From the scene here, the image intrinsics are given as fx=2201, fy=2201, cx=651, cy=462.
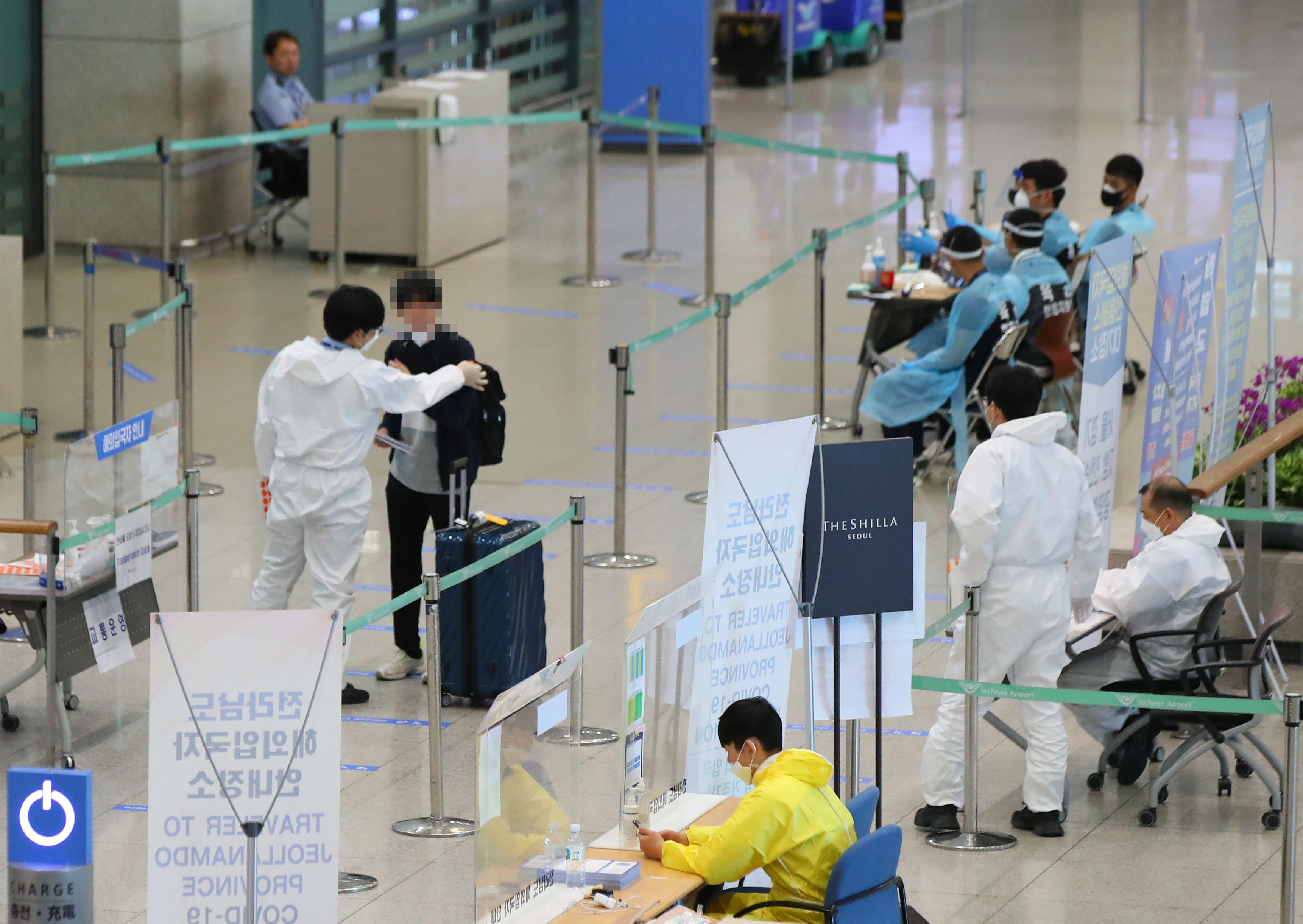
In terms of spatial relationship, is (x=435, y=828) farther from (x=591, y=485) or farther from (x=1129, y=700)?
(x=591, y=485)

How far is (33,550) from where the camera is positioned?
8.97m

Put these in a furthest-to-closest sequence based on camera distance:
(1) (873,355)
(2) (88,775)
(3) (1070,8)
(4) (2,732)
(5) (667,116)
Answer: (3) (1070,8) → (5) (667,116) → (1) (873,355) → (4) (2,732) → (2) (88,775)

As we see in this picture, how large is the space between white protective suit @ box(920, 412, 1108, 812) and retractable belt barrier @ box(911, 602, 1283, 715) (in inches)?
19.8

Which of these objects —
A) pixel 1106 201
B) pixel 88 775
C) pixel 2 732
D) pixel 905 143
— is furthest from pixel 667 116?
pixel 88 775

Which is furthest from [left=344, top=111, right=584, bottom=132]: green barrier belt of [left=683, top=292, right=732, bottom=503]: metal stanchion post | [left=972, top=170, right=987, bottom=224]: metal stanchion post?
[left=683, top=292, right=732, bottom=503]: metal stanchion post

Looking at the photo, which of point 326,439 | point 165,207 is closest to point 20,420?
point 326,439

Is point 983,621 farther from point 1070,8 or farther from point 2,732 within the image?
point 1070,8

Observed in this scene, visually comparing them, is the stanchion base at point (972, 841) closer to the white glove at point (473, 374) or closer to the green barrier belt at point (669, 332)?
the white glove at point (473, 374)

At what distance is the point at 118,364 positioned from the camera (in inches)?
418

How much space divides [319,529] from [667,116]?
12.8 meters

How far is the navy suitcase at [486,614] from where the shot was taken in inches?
332

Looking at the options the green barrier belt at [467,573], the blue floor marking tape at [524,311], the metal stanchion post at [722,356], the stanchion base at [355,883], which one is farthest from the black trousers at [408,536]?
the blue floor marking tape at [524,311]

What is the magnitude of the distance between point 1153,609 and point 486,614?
250cm

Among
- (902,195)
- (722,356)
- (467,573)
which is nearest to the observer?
(467,573)
